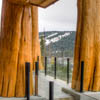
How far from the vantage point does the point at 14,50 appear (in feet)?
6.12

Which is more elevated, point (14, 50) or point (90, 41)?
point (90, 41)

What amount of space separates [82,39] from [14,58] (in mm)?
899

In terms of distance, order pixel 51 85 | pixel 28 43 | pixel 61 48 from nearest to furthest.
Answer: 1. pixel 51 85
2. pixel 61 48
3. pixel 28 43

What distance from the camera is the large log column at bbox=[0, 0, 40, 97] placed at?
184cm

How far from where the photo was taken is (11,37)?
189 cm

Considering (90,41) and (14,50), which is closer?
(14,50)

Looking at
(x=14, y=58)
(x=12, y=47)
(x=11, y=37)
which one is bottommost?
(x=14, y=58)

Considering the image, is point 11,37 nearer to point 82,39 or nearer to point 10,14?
point 10,14

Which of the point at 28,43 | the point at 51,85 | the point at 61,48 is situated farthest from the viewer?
the point at 28,43

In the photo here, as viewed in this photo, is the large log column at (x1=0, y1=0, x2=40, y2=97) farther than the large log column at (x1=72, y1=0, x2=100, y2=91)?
No

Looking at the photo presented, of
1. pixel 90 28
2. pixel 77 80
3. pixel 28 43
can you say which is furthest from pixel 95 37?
pixel 28 43

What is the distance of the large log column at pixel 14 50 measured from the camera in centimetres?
184

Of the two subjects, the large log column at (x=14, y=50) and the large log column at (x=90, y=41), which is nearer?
the large log column at (x=14, y=50)

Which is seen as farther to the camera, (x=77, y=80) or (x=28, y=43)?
(x=77, y=80)
